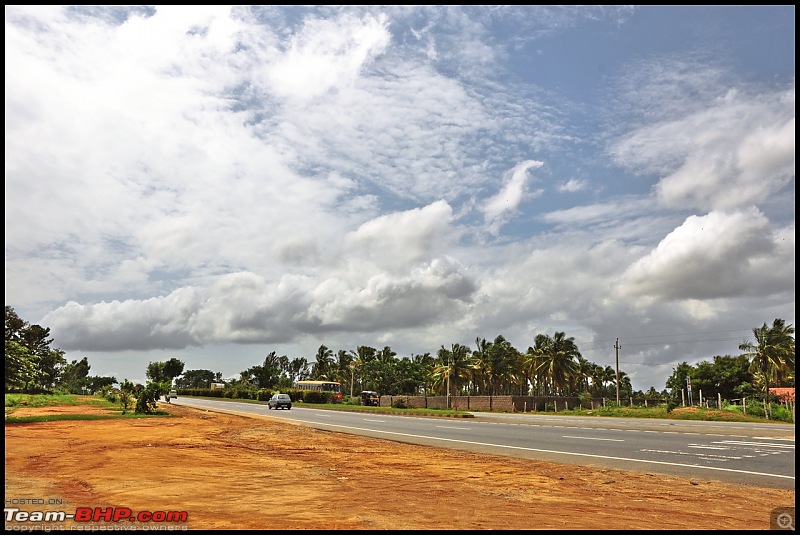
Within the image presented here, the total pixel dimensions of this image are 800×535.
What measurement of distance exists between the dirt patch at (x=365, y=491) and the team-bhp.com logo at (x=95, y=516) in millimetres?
184

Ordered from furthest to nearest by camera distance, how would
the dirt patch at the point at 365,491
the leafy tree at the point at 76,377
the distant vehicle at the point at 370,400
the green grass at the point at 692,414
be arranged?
the leafy tree at the point at 76,377 → the distant vehicle at the point at 370,400 → the green grass at the point at 692,414 → the dirt patch at the point at 365,491

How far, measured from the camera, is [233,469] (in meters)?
14.2

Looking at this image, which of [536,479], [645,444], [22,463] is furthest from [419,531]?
[645,444]

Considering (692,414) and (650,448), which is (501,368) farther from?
(650,448)

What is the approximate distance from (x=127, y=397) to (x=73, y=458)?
2778 centimetres

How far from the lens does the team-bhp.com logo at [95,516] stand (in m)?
8.13

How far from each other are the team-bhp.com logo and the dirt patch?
7.2 inches

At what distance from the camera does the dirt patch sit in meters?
8.65

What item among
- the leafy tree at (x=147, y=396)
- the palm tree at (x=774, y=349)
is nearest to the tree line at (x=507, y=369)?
the palm tree at (x=774, y=349)

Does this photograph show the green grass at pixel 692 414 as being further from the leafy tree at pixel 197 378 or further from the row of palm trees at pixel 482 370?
the leafy tree at pixel 197 378

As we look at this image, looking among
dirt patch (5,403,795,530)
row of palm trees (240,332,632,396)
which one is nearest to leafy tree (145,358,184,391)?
row of palm trees (240,332,632,396)

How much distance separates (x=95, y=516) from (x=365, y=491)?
4680 mm

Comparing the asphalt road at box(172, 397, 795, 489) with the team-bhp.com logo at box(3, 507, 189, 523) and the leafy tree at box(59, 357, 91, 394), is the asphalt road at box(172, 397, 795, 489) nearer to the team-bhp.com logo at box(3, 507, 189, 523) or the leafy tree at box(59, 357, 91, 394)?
the team-bhp.com logo at box(3, 507, 189, 523)

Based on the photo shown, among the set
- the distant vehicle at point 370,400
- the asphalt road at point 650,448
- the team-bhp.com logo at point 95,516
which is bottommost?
the distant vehicle at point 370,400
